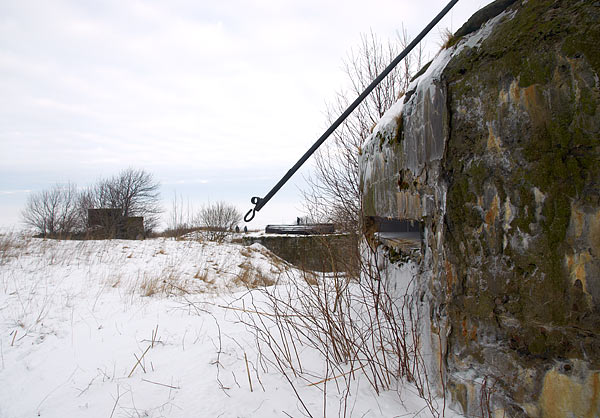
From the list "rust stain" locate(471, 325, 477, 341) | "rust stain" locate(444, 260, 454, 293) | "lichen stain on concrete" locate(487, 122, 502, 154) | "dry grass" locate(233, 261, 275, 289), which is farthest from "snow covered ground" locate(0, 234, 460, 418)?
"lichen stain on concrete" locate(487, 122, 502, 154)

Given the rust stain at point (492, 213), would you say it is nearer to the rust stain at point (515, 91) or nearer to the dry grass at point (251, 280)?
the rust stain at point (515, 91)

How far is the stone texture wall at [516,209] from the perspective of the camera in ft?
3.45

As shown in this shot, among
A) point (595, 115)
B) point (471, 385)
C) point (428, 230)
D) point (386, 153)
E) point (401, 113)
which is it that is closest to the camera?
point (595, 115)

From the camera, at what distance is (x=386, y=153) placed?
6.50ft

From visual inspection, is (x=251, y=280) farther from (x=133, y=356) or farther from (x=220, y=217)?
(x=220, y=217)

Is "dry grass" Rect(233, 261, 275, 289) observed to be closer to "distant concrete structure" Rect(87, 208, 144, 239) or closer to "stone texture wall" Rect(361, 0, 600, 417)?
"stone texture wall" Rect(361, 0, 600, 417)

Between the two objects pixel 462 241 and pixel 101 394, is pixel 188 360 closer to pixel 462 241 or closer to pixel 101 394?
pixel 101 394

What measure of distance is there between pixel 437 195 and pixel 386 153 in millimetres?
606

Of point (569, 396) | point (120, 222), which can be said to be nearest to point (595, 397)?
point (569, 396)

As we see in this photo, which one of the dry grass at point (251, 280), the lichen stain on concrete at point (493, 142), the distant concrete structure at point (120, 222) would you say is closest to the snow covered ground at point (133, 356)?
the dry grass at point (251, 280)

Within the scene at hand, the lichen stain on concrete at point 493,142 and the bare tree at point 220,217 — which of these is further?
the bare tree at point 220,217

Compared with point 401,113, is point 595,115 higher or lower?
lower

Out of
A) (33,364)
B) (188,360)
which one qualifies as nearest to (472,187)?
(188,360)

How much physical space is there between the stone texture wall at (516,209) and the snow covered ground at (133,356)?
45cm
